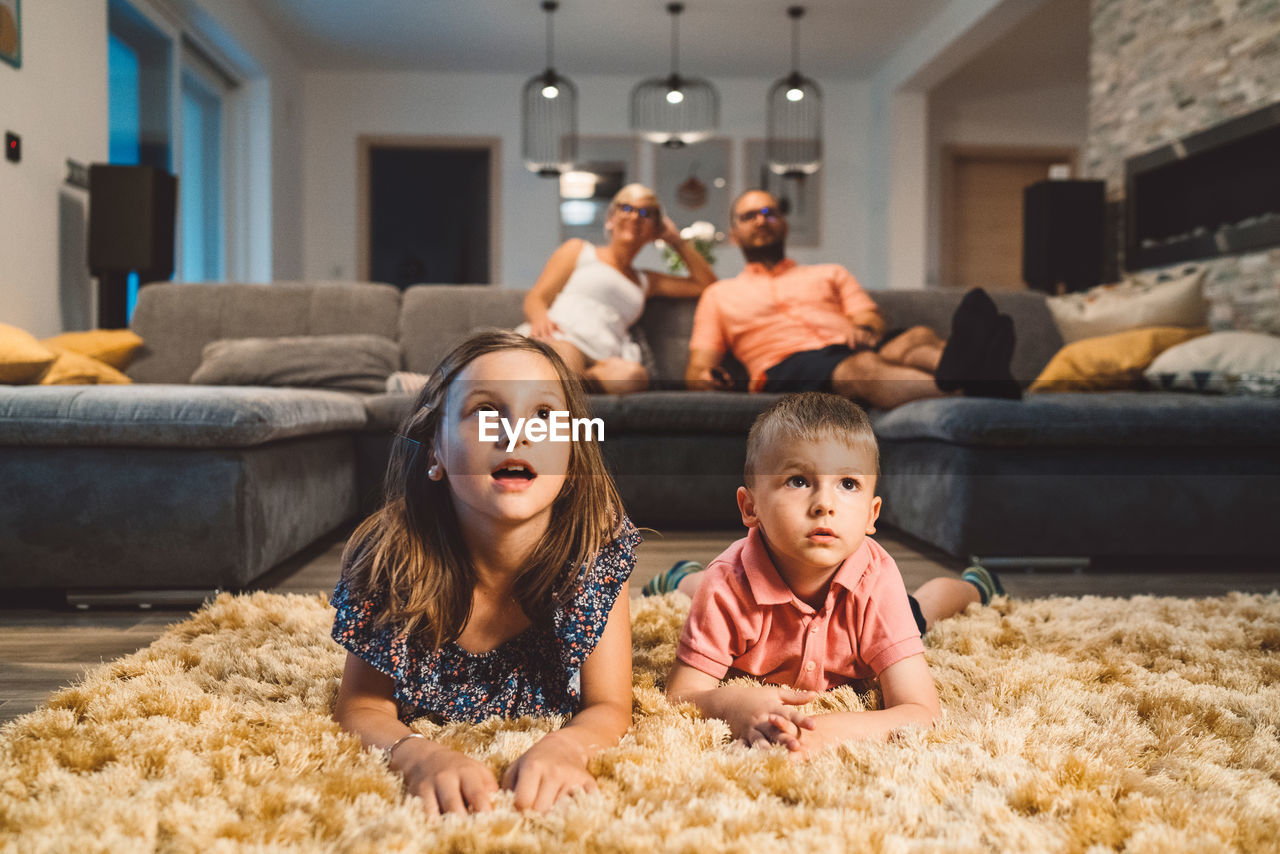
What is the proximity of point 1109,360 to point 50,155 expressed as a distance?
12.9ft

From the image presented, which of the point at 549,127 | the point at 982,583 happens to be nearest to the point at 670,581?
the point at 982,583

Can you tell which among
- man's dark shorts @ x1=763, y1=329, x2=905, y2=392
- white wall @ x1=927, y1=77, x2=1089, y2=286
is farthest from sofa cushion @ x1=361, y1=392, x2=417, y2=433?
white wall @ x1=927, y1=77, x2=1089, y2=286

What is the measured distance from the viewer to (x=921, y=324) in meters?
3.22

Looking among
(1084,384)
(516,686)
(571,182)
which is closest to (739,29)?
(571,182)

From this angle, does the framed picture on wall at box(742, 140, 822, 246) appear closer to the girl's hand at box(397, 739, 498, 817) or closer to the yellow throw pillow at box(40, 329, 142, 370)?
the yellow throw pillow at box(40, 329, 142, 370)

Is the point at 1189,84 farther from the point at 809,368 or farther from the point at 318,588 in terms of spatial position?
the point at 318,588

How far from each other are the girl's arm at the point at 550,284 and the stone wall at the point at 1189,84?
256cm

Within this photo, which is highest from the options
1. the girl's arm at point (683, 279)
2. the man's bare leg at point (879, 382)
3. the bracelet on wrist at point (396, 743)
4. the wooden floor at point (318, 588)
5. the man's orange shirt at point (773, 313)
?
the girl's arm at point (683, 279)

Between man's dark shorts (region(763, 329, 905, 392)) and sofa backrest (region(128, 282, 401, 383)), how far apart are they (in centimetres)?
144

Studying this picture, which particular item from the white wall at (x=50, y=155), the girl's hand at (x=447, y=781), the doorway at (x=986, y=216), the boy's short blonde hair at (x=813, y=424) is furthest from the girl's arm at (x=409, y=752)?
the doorway at (x=986, y=216)

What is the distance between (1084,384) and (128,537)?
2.64 m

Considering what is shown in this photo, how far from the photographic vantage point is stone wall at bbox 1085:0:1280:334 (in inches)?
128

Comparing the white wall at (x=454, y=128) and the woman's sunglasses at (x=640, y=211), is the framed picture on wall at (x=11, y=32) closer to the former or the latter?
the woman's sunglasses at (x=640, y=211)

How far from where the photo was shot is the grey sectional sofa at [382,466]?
1728 millimetres
